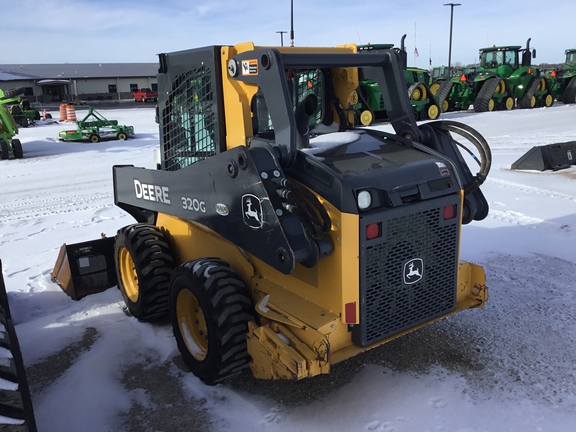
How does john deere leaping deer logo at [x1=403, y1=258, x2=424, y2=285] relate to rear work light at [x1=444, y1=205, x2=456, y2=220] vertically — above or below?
below

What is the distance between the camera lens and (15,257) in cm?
648

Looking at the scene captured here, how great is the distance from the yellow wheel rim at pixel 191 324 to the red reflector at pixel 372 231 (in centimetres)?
143

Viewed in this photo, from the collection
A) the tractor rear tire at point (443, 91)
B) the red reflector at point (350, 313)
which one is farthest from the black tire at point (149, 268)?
the tractor rear tire at point (443, 91)

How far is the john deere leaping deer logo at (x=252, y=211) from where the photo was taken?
3172mm

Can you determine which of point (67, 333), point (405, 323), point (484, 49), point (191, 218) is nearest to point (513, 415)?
point (405, 323)

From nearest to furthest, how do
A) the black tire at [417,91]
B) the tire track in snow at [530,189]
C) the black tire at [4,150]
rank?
the tire track in snow at [530,189]
the black tire at [4,150]
the black tire at [417,91]

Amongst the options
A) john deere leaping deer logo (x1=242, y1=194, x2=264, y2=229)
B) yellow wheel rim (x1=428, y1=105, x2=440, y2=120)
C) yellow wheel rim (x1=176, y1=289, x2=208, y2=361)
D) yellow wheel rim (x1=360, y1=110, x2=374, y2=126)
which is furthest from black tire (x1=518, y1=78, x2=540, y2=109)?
john deere leaping deer logo (x1=242, y1=194, x2=264, y2=229)

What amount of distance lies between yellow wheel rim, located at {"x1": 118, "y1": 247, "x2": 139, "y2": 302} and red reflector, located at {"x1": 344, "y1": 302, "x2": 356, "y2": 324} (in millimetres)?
2637

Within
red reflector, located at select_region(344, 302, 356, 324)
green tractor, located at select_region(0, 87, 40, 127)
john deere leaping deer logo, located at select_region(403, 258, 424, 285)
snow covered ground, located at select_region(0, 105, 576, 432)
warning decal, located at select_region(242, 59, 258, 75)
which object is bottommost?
snow covered ground, located at select_region(0, 105, 576, 432)

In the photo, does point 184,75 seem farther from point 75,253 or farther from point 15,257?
point 15,257

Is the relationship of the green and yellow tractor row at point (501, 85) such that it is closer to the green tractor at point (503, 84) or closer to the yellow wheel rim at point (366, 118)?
the green tractor at point (503, 84)

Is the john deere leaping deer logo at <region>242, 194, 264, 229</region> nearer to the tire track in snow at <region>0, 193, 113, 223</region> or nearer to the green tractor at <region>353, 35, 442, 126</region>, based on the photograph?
the tire track in snow at <region>0, 193, 113, 223</region>

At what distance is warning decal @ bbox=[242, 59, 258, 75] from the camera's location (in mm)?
3290

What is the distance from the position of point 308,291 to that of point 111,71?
5928cm
